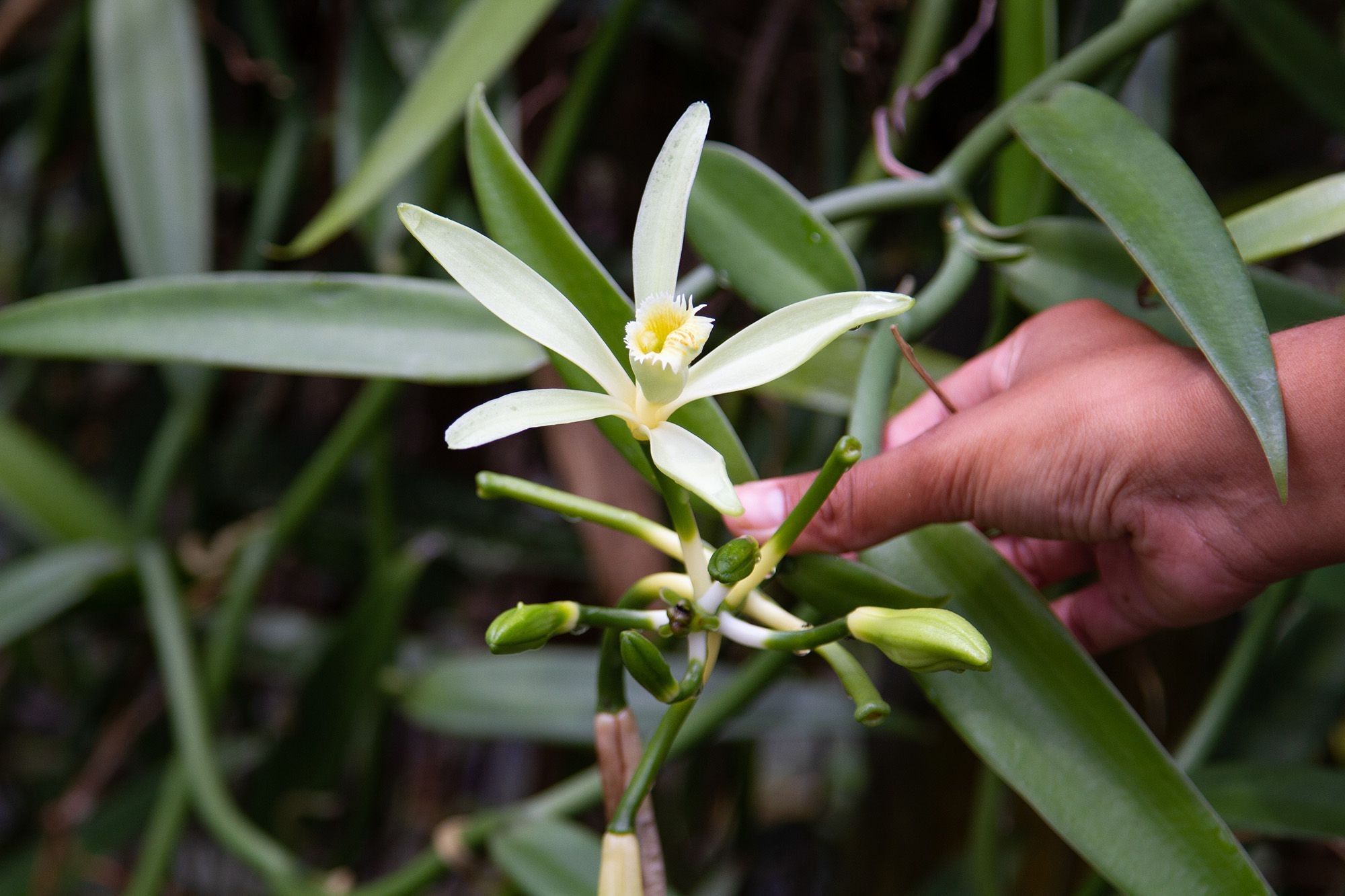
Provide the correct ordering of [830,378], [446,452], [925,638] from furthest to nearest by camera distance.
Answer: [446,452] < [830,378] < [925,638]

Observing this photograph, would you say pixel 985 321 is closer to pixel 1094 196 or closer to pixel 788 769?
pixel 1094 196

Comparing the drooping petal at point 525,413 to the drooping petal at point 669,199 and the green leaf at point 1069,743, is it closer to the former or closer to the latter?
the drooping petal at point 669,199

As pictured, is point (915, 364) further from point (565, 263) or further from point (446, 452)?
point (446, 452)

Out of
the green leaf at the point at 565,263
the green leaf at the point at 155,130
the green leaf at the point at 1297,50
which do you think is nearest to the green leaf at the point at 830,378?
the green leaf at the point at 565,263

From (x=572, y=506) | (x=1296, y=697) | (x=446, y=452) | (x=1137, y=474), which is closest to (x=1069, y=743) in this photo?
(x=1137, y=474)

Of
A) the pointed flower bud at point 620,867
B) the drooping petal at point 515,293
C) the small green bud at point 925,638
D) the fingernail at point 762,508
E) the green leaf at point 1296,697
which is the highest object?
the drooping petal at point 515,293
